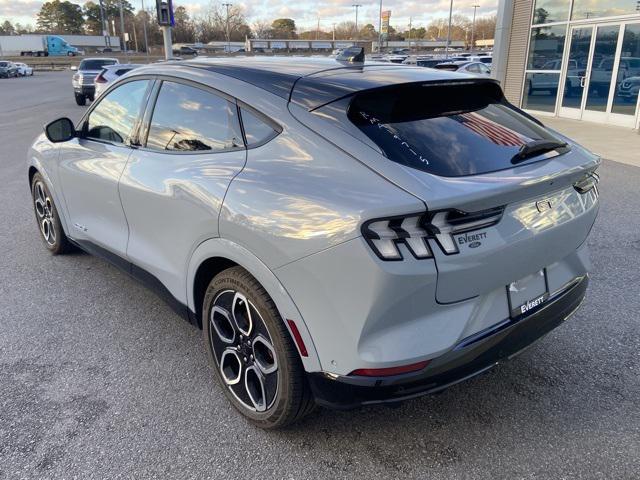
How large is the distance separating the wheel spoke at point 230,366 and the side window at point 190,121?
105 cm

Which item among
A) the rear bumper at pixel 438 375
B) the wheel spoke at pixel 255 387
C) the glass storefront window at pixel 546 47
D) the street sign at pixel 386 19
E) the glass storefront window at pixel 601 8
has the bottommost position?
the wheel spoke at pixel 255 387

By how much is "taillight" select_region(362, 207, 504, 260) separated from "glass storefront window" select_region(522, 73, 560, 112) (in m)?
15.2

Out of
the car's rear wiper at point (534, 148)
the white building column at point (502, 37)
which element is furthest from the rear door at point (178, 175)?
the white building column at point (502, 37)

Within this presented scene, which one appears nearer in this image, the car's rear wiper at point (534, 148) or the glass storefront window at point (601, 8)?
the car's rear wiper at point (534, 148)

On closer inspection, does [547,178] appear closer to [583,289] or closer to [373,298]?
[583,289]

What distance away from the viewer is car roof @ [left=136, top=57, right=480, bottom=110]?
7.59 ft

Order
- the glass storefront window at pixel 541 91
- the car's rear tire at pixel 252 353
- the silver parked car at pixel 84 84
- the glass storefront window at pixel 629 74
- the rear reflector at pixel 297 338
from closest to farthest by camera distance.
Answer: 1. the rear reflector at pixel 297 338
2. the car's rear tire at pixel 252 353
3. the glass storefront window at pixel 629 74
4. the glass storefront window at pixel 541 91
5. the silver parked car at pixel 84 84

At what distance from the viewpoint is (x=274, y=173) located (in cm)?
224

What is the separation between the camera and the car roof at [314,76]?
2.31 metres

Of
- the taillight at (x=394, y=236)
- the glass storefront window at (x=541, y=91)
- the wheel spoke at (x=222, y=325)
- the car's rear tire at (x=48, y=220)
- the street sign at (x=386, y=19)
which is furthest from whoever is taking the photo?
the street sign at (x=386, y=19)

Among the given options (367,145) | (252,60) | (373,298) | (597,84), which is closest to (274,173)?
(367,145)

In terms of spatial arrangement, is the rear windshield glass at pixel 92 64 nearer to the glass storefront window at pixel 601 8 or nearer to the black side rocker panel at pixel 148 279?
the glass storefront window at pixel 601 8

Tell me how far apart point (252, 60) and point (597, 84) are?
43.8 ft

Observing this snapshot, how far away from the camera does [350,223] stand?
73.7 inches
